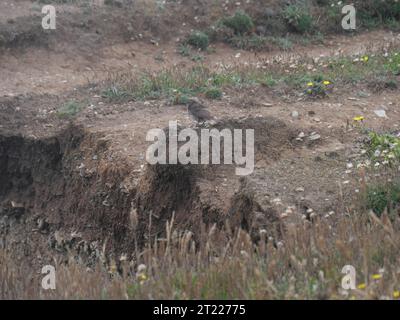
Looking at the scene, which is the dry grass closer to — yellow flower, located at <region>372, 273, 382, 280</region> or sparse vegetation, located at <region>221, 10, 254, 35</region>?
yellow flower, located at <region>372, 273, 382, 280</region>

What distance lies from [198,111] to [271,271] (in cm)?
322

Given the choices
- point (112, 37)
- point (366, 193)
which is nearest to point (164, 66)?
point (112, 37)

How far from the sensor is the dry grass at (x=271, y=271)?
4141mm

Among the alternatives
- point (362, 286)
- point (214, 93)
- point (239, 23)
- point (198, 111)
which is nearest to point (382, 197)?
point (362, 286)

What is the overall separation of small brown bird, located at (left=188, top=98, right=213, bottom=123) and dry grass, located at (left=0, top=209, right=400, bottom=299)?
7.99 feet

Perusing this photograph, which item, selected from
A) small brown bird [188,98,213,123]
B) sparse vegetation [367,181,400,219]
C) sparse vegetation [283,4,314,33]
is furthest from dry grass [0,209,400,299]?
sparse vegetation [283,4,314,33]

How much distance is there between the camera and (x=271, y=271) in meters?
4.36

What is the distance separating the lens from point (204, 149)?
A: 6.68m

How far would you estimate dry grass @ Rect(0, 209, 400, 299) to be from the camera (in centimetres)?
414

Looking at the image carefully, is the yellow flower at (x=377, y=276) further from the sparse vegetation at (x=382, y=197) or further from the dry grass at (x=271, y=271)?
the sparse vegetation at (x=382, y=197)

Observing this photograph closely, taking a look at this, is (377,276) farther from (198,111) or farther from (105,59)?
(105,59)

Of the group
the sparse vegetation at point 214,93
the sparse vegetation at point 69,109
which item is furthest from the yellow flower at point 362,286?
the sparse vegetation at point 69,109
